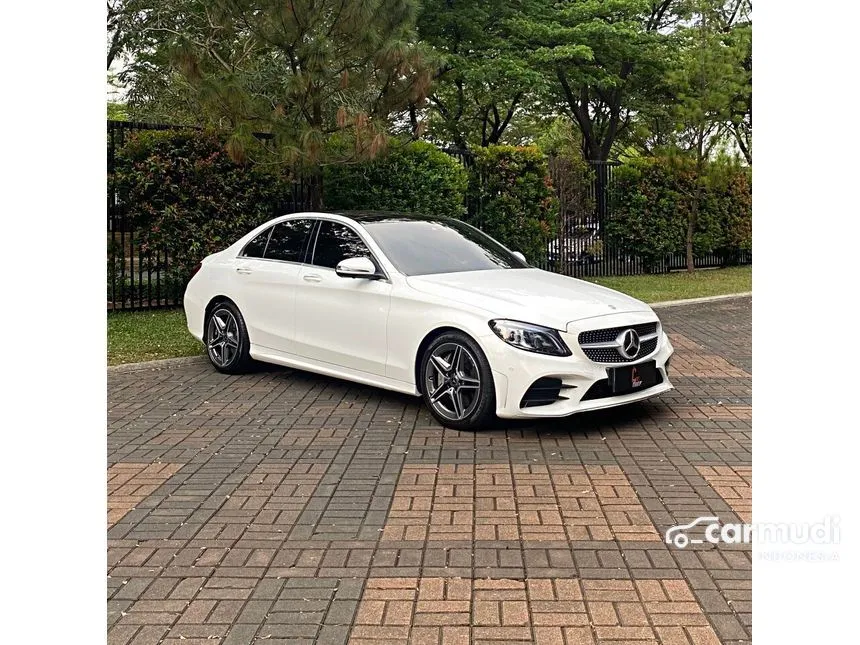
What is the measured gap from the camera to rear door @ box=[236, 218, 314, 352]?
7926mm

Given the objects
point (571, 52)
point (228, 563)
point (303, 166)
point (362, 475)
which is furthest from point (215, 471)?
point (571, 52)

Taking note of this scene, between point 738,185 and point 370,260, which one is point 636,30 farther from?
point 370,260

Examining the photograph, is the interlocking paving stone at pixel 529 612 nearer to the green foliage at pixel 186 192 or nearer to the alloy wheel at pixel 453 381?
the alloy wheel at pixel 453 381

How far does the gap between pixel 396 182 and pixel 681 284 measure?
7133mm

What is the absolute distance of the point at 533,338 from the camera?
6.18 m

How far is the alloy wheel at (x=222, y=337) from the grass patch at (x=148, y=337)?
38.7 inches

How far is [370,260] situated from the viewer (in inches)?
286

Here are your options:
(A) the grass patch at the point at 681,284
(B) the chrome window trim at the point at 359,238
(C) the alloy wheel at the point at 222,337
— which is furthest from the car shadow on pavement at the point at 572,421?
(A) the grass patch at the point at 681,284

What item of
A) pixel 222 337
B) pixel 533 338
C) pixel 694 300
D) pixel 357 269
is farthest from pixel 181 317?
pixel 694 300

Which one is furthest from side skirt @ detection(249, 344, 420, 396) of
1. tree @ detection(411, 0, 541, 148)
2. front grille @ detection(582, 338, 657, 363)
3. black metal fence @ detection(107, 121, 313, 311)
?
tree @ detection(411, 0, 541, 148)

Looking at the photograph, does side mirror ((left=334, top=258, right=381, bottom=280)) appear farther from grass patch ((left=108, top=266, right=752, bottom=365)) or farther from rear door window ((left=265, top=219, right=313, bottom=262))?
grass patch ((left=108, top=266, right=752, bottom=365))

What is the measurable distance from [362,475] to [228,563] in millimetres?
1508

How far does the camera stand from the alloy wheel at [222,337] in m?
8.58

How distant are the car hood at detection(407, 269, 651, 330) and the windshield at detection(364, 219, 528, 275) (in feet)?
0.64
